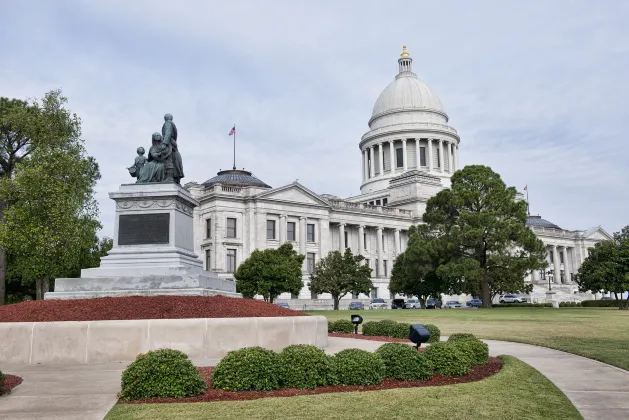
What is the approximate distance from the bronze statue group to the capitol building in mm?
51689

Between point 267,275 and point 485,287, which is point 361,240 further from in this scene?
point 267,275

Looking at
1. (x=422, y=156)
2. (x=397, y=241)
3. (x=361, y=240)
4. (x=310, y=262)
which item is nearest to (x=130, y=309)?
(x=310, y=262)

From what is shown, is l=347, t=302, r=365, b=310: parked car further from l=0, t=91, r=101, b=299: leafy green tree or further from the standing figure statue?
the standing figure statue

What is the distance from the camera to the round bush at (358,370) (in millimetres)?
11227

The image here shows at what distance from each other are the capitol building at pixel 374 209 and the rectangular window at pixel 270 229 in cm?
14

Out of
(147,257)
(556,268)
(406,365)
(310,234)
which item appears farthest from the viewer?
(556,268)

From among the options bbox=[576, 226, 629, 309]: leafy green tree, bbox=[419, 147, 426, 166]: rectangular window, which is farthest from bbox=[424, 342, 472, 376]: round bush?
bbox=[419, 147, 426, 166]: rectangular window

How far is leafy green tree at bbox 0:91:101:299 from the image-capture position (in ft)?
117

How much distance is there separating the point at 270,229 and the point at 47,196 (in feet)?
145

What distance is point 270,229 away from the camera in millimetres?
79438

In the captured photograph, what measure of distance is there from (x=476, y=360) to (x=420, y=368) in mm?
2503

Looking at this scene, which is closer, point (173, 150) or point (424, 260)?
point (173, 150)

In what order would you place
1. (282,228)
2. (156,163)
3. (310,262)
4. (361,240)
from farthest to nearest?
(361,240) → (310,262) → (282,228) → (156,163)

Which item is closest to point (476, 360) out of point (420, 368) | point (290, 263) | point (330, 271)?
point (420, 368)
